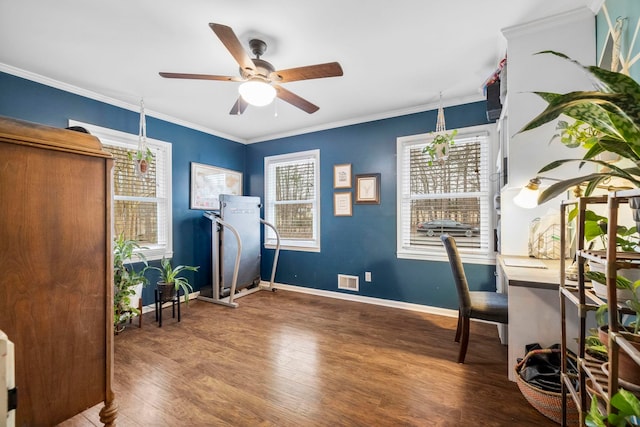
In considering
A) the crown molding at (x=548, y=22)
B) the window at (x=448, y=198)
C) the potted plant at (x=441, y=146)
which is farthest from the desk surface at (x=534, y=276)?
the crown molding at (x=548, y=22)

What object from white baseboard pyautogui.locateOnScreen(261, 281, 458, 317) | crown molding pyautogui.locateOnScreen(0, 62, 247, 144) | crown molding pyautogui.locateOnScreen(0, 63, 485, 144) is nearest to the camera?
crown molding pyautogui.locateOnScreen(0, 62, 247, 144)

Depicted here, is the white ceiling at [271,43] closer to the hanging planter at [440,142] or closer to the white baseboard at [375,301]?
the hanging planter at [440,142]

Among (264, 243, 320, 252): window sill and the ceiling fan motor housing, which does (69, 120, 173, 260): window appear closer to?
(264, 243, 320, 252): window sill

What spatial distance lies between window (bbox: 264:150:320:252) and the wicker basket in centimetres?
284

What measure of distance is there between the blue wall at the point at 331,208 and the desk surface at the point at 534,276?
54.0 inches

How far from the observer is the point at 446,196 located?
3.24 m

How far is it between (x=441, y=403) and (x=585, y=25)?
2660 millimetres

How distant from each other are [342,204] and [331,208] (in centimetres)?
19

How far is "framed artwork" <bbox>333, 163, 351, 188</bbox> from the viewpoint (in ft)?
12.6

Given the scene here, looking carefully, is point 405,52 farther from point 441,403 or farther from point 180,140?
point 180,140

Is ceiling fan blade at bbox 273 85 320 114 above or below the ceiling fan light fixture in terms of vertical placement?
above

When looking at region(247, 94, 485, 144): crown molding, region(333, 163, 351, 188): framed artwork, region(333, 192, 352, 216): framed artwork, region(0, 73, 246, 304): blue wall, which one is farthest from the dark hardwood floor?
region(247, 94, 485, 144): crown molding

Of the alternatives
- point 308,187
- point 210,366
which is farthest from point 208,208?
point 210,366

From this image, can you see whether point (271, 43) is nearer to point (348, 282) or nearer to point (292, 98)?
point (292, 98)
